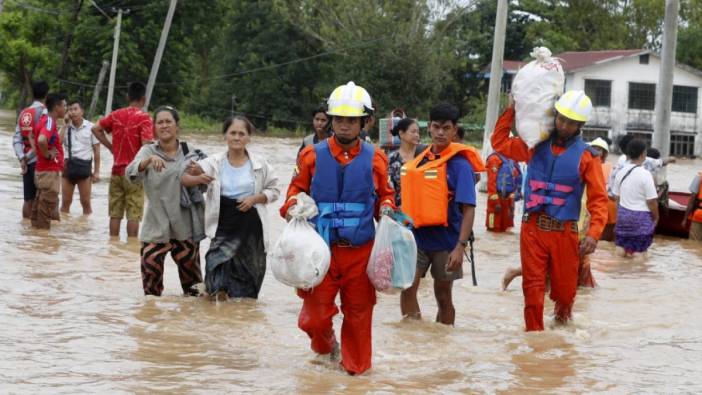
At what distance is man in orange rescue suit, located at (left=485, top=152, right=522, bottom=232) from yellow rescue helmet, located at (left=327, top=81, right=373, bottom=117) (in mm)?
9476

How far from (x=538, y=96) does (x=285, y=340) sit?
2619mm

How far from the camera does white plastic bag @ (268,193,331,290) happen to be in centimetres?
691

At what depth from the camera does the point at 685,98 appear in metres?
59.8

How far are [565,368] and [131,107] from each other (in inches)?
253

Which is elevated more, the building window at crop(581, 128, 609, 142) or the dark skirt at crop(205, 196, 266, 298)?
the building window at crop(581, 128, 609, 142)

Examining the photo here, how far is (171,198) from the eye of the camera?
31.9 ft

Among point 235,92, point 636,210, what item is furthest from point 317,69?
point 636,210

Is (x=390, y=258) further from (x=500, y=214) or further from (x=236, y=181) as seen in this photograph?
(x=500, y=214)

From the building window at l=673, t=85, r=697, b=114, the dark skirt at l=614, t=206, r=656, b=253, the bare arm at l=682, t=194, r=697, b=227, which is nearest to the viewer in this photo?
the dark skirt at l=614, t=206, r=656, b=253

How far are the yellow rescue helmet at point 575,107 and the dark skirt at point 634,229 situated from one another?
689cm

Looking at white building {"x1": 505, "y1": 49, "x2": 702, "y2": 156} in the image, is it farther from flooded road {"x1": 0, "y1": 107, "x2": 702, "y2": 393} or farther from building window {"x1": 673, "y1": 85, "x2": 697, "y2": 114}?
flooded road {"x1": 0, "y1": 107, "x2": 702, "y2": 393}

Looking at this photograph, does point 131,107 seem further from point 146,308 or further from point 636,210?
point 636,210

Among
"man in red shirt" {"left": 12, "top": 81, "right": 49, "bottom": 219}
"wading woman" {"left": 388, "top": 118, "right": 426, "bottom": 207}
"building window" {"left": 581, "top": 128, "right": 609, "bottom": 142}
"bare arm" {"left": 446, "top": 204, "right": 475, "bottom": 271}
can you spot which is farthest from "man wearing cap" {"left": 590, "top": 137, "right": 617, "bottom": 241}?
"building window" {"left": 581, "top": 128, "right": 609, "bottom": 142}

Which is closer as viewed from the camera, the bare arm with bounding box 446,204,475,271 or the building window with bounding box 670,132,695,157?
the bare arm with bounding box 446,204,475,271
